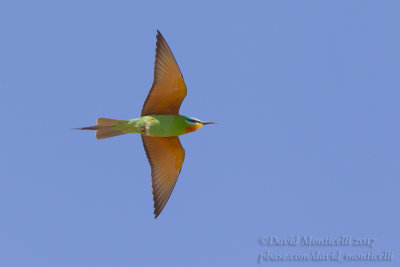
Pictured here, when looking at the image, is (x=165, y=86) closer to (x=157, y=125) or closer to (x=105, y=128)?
(x=157, y=125)

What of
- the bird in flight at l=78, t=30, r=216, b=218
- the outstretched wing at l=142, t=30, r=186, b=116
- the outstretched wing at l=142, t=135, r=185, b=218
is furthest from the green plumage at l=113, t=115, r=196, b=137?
the outstretched wing at l=142, t=135, r=185, b=218

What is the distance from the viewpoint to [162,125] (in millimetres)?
8688

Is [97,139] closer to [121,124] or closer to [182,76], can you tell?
[121,124]

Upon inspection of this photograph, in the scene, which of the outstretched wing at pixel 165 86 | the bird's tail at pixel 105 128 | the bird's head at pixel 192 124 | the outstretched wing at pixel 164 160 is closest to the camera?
the outstretched wing at pixel 165 86

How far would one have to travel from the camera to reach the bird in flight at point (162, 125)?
8.49 metres

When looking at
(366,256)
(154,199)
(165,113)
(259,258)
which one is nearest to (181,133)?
(165,113)

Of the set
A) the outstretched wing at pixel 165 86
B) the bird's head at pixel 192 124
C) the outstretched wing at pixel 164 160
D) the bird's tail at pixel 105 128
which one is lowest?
the outstretched wing at pixel 164 160

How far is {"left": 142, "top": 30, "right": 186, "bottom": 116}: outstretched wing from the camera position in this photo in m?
8.45

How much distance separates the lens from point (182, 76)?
334 inches

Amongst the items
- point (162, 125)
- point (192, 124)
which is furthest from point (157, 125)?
point (192, 124)

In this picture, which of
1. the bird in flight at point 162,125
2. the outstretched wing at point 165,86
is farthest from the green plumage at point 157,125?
the outstretched wing at point 165,86

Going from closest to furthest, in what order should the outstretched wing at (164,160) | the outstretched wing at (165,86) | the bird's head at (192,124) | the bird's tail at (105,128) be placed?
1. the outstretched wing at (165,86)
2. the bird's tail at (105,128)
3. the bird's head at (192,124)
4. the outstretched wing at (164,160)

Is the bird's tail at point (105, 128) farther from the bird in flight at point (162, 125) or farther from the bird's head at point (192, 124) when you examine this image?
the bird's head at point (192, 124)

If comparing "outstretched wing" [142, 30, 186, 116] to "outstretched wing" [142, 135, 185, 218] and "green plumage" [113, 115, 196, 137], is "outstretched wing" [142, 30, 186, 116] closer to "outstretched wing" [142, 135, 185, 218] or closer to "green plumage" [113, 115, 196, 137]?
"green plumage" [113, 115, 196, 137]
